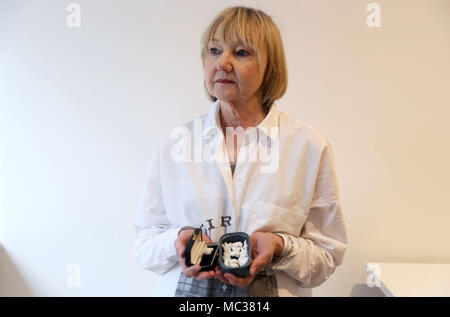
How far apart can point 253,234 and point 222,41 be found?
40 centimetres

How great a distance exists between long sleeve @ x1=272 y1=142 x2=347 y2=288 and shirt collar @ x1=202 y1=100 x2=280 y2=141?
0.41 ft

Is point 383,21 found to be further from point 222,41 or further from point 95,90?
point 95,90

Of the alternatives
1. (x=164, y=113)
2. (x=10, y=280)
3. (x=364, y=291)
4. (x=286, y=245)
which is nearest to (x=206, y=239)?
(x=286, y=245)

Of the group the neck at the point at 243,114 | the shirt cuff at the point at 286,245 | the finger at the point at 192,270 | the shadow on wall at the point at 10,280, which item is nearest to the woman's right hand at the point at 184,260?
the finger at the point at 192,270

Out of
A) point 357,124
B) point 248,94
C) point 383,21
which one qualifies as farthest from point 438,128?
point 248,94

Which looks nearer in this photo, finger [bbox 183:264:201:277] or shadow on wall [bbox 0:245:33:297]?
finger [bbox 183:264:201:277]

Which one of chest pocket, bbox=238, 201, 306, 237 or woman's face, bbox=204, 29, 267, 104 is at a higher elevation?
woman's face, bbox=204, 29, 267, 104

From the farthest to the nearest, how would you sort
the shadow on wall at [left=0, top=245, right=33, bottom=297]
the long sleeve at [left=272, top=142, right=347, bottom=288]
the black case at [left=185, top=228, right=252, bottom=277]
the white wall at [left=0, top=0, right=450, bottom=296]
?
the shadow on wall at [left=0, top=245, right=33, bottom=297]
the white wall at [left=0, top=0, right=450, bottom=296]
the long sleeve at [left=272, top=142, right=347, bottom=288]
the black case at [left=185, top=228, right=252, bottom=277]

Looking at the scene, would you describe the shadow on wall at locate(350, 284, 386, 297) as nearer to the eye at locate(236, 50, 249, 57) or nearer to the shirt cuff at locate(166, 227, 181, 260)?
the shirt cuff at locate(166, 227, 181, 260)

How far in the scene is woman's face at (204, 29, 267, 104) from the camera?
2.42ft

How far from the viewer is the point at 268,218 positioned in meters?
0.76

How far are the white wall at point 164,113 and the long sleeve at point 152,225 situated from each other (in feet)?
1.01

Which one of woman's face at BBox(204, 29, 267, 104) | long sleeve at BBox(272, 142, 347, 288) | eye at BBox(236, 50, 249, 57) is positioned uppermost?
eye at BBox(236, 50, 249, 57)

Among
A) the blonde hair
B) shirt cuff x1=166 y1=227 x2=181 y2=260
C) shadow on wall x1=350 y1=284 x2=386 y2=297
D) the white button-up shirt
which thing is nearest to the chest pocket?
the white button-up shirt
